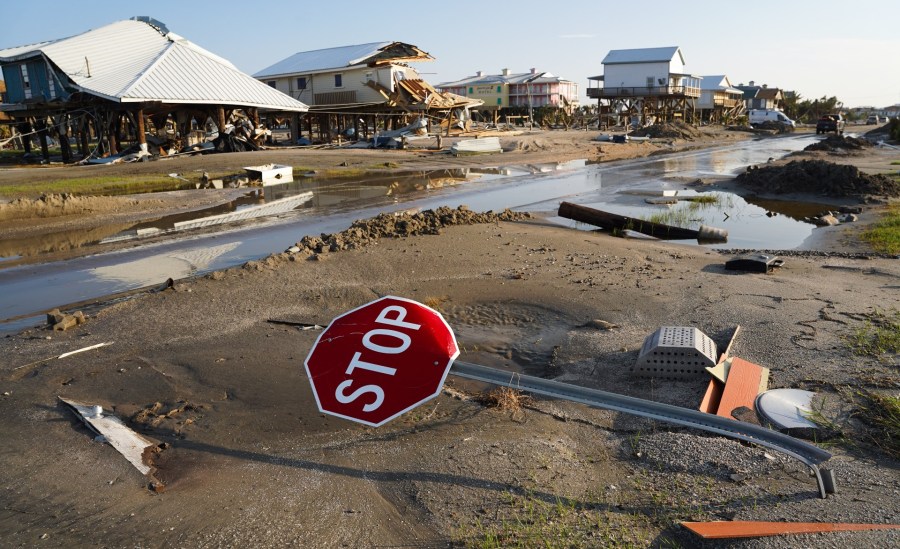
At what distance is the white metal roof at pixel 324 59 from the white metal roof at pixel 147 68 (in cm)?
830

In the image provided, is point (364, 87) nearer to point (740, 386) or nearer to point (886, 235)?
point (886, 235)

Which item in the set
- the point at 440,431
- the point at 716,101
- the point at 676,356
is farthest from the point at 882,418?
Answer: the point at 716,101

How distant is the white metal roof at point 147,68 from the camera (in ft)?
104

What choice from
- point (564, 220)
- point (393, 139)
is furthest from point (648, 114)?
point (564, 220)

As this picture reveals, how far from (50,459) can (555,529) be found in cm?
347

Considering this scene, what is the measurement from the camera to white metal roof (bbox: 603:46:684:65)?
214 ft

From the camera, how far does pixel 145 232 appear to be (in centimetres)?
1496

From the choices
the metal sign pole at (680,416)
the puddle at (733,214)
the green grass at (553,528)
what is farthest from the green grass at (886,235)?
the green grass at (553,528)

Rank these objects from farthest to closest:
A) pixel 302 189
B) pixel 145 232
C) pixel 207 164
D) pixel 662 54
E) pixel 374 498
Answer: pixel 662 54 → pixel 207 164 → pixel 302 189 → pixel 145 232 → pixel 374 498

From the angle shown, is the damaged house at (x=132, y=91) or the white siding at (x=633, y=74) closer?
the damaged house at (x=132, y=91)

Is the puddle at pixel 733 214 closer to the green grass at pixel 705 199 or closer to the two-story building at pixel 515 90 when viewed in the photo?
the green grass at pixel 705 199

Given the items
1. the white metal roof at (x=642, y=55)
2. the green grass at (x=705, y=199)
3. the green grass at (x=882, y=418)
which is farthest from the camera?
the white metal roof at (x=642, y=55)

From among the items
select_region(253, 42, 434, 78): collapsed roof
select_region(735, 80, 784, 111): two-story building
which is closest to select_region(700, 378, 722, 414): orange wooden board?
select_region(253, 42, 434, 78): collapsed roof

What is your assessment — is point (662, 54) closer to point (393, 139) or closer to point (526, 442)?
point (393, 139)
